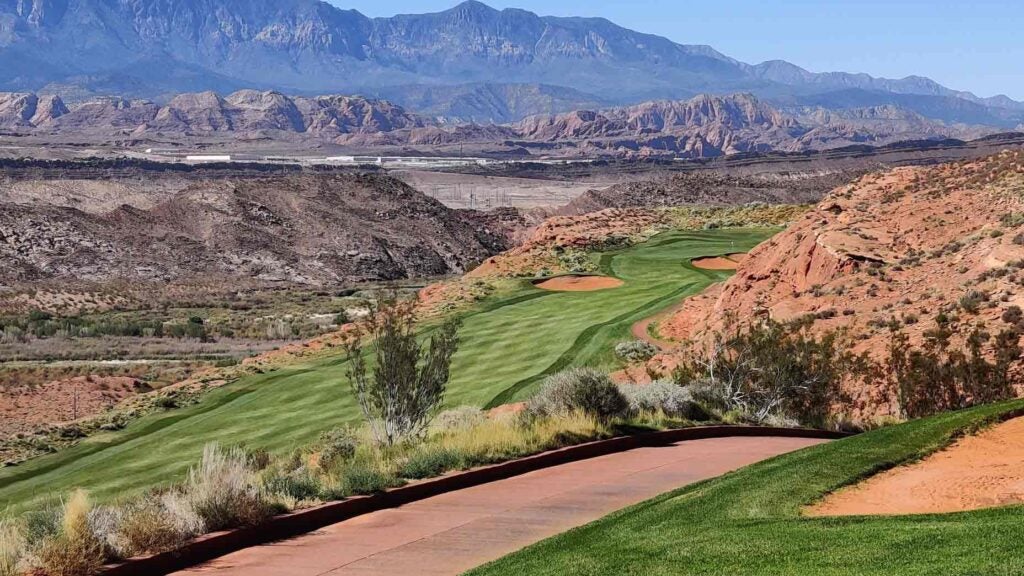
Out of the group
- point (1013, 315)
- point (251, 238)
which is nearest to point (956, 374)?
point (1013, 315)

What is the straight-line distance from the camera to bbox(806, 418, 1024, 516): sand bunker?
10.3 metres

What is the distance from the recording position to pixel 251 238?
86.1 metres

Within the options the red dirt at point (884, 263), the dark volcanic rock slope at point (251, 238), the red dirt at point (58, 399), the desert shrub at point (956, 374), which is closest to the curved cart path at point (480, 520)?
the desert shrub at point (956, 374)

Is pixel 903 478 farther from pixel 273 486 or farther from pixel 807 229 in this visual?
pixel 807 229

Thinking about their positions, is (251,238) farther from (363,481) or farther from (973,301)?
Result: (363,481)

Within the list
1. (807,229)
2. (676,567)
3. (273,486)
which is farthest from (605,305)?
(676,567)

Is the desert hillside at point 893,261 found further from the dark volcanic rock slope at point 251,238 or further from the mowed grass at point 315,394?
the dark volcanic rock slope at point 251,238

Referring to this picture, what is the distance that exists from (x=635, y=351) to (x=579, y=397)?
12.2 metres

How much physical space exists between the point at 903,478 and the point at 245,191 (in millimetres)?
85869

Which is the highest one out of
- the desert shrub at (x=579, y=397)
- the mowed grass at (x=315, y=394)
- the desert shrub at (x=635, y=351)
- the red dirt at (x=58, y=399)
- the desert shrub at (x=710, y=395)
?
the desert shrub at (x=579, y=397)

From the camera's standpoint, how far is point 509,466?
44.5 ft

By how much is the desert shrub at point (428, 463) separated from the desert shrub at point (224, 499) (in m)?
2.31

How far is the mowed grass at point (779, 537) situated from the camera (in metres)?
7.51

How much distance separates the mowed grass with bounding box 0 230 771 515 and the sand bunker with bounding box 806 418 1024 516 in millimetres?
12134
